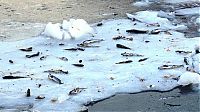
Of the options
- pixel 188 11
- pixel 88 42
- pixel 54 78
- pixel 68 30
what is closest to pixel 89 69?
pixel 54 78

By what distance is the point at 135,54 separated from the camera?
618cm

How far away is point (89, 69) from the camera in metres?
5.72

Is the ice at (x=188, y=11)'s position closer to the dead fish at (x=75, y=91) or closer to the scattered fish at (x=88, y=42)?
the scattered fish at (x=88, y=42)

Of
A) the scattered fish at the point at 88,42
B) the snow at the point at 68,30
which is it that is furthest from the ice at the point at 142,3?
the scattered fish at the point at 88,42

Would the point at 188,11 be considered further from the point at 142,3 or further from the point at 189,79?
the point at 189,79

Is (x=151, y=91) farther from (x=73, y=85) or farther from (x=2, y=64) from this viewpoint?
(x=2, y=64)

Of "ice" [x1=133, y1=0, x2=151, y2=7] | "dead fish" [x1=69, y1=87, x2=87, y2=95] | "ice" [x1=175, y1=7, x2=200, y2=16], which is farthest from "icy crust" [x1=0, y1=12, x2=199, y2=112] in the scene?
"ice" [x1=133, y1=0, x2=151, y2=7]

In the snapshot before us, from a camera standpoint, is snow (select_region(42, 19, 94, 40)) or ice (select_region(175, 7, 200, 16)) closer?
snow (select_region(42, 19, 94, 40))

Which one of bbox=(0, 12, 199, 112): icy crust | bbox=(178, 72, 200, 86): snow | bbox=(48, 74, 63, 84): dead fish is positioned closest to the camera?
bbox=(0, 12, 199, 112): icy crust

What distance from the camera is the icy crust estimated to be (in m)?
4.89

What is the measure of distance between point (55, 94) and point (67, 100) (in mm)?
207

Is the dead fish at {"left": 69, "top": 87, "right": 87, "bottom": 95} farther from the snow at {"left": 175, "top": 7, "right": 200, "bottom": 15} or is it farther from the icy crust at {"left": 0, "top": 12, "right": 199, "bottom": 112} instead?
the snow at {"left": 175, "top": 7, "right": 200, "bottom": 15}

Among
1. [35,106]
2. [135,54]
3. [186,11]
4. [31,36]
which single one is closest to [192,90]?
[135,54]

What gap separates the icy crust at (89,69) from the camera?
489 cm
